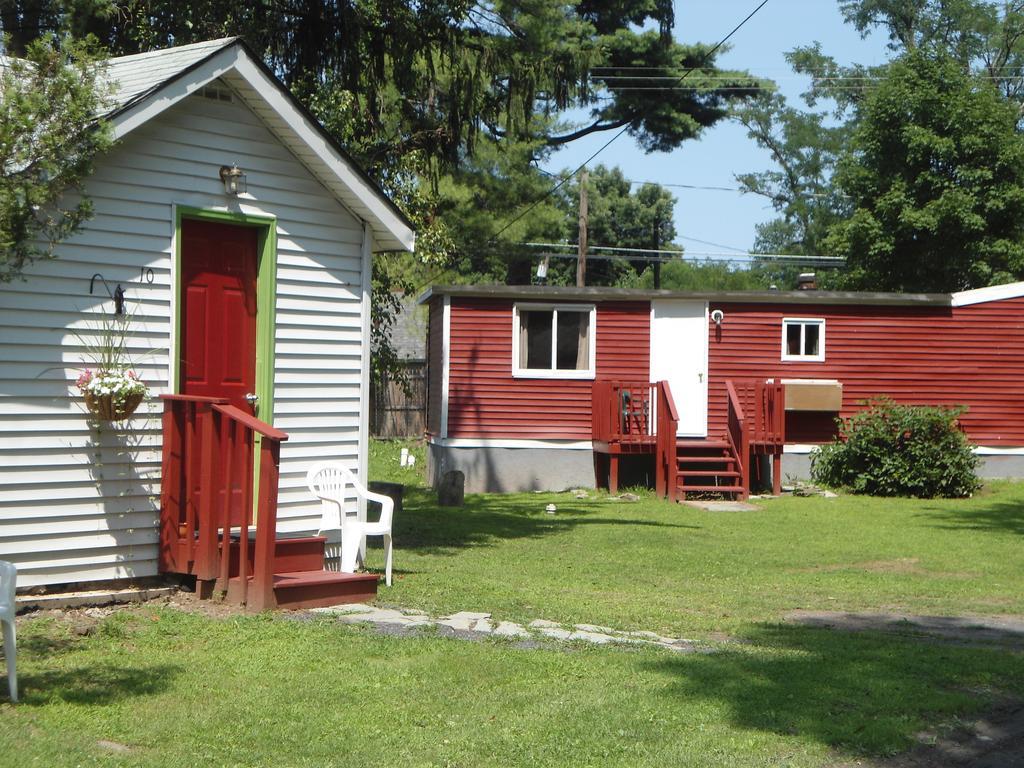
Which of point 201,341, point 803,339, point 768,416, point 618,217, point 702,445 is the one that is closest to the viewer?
point 201,341

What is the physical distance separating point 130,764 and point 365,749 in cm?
97

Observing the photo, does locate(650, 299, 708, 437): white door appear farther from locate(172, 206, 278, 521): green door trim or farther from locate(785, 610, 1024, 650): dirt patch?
locate(172, 206, 278, 521): green door trim

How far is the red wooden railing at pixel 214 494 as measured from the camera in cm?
812

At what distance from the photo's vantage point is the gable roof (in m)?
8.54

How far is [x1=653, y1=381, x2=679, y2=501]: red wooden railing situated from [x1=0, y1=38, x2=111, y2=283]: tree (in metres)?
12.5

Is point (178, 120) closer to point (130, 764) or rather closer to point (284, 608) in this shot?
Answer: point (284, 608)

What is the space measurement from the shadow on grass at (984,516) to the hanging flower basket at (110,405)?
10.6m

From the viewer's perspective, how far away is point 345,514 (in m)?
9.99

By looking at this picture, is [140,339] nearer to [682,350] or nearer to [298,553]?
[298,553]

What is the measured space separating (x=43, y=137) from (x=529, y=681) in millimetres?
3940

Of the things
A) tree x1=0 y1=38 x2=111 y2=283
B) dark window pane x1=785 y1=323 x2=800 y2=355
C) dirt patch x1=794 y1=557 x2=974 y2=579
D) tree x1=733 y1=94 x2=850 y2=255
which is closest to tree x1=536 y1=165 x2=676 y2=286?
tree x1=733 y1=94 x2=850 y2=255

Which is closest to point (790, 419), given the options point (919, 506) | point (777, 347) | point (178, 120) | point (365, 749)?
point (777, 347)

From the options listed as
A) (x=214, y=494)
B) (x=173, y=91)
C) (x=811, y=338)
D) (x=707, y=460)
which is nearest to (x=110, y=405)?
(x=214, y=494)

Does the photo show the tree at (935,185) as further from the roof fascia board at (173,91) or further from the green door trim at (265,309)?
the roof fascia board at (173,91)
